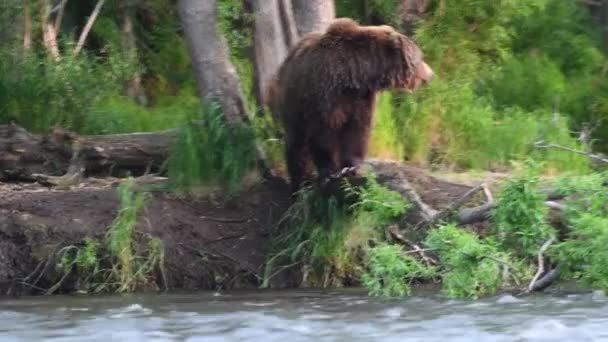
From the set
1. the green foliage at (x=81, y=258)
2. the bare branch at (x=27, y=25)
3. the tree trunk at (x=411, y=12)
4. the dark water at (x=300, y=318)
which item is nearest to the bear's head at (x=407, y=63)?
the dark water at (x=300, y=318)

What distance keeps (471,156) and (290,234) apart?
111 inches

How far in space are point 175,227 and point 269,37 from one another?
189cm

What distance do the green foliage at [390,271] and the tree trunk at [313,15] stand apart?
3.27 metres

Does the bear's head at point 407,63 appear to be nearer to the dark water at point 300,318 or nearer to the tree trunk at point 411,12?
the dark water at point 300,318

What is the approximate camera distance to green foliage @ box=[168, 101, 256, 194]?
36.6ft

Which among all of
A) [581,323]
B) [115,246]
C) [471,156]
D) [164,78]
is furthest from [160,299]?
[164,78]

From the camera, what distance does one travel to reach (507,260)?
9062 mm

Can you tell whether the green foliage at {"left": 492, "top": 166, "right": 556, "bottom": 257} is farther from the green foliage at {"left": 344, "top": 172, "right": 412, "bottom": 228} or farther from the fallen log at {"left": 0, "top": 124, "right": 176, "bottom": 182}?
the fallen log at {"left": 0, "top": 124, "right": 176, "bottom": 182}

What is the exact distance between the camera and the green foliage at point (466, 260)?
8.80 m

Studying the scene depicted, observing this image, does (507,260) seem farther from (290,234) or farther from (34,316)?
(34,316)

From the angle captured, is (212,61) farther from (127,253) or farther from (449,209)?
(449,209)

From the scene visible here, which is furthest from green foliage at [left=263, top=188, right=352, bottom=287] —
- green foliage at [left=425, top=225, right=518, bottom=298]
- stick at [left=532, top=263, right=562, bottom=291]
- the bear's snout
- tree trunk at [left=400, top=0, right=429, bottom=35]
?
tree trunk at [left=400, top=0, right=429, bottom=35]

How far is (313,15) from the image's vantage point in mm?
11969

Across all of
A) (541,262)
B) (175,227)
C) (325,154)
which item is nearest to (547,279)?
(541,262)
